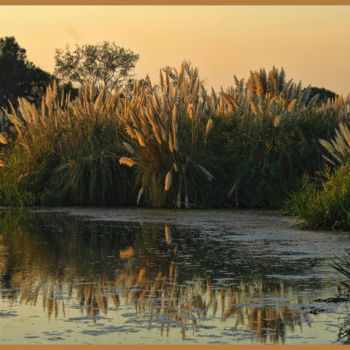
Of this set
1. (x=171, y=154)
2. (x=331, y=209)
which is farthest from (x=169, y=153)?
(x=331, y=209)

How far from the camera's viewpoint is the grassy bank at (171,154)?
15344 mm

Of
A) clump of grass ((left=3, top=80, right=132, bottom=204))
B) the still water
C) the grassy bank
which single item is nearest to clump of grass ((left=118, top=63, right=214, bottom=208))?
the grassy bank

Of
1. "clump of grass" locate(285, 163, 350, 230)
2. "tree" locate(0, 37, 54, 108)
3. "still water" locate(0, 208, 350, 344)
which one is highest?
"tree" locate(0, 37, 54, 108)

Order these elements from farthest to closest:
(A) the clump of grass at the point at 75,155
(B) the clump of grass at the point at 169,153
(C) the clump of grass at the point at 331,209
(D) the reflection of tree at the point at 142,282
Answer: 1. (A) the clump of grass at the point at 75,155
2. (B) the clump of grass at the point at 169,153
3. (C) the clump of grass at the point at 331,209
4. (D) the reflection of tree at the point at 142,282

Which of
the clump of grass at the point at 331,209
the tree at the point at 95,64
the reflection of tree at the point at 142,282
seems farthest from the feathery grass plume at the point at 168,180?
the tree at the point at 95,64

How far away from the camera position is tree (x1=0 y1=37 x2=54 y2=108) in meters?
54.8

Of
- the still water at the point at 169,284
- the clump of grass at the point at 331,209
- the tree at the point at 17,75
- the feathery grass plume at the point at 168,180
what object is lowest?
the still water at the point at 169,284

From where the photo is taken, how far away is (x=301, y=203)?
12969mm

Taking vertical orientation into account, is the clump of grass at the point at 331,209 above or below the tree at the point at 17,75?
below

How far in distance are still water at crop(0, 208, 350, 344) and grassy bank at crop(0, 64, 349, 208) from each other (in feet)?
11.0

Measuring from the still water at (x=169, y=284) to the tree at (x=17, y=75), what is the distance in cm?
4374

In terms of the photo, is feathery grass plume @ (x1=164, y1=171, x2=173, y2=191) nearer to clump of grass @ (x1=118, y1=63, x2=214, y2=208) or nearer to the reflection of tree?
clump of grass @ (x1=118, y1=63, x2=214, y2=208)

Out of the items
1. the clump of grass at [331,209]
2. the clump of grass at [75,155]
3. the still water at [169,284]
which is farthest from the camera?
the clump of grass at [75,155]

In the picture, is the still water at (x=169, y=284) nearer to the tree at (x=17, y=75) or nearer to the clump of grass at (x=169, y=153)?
the clump of grass at (x=169, y=153)
